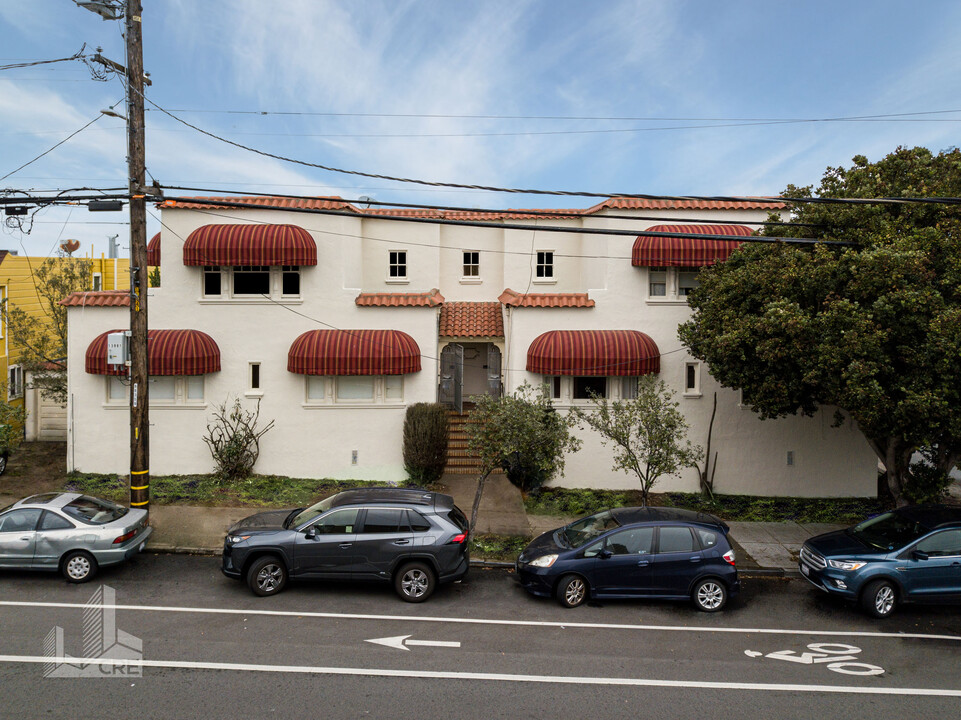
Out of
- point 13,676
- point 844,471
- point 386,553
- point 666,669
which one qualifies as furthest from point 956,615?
point 13,676

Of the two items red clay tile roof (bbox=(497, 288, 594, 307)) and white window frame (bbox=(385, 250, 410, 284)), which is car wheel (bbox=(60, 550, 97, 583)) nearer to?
red clay tile roof (bbox=(497, 288, 594, 307))

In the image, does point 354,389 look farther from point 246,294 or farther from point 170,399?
point 170,399

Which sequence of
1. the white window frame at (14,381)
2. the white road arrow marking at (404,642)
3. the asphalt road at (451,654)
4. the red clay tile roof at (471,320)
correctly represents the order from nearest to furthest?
the asphalt road at (451,654) → the white road arrow marking at (404,642) → the red clay tile roof at (471,320) → the white window frame at (14,381)

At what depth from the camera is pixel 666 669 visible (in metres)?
7.72

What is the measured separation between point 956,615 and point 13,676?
42.7ft

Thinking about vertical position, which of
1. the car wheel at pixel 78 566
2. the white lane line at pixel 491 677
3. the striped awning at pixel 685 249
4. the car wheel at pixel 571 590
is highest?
the striped awning at pixel 685 249

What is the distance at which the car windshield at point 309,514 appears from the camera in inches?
396

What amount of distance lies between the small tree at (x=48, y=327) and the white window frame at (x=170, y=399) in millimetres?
3976

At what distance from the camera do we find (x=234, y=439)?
52.0ft

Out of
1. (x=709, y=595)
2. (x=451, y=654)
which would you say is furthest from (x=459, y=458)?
(x=451, y=654)

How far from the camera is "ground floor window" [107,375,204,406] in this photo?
53.0 ft

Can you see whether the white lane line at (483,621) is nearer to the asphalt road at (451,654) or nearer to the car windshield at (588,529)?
the asphalt road at (451,654)

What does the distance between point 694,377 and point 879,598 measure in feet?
24.8

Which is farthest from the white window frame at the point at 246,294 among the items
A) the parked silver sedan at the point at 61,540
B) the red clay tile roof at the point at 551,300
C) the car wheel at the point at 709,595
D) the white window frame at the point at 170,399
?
the car wheel at the point at 709,595
